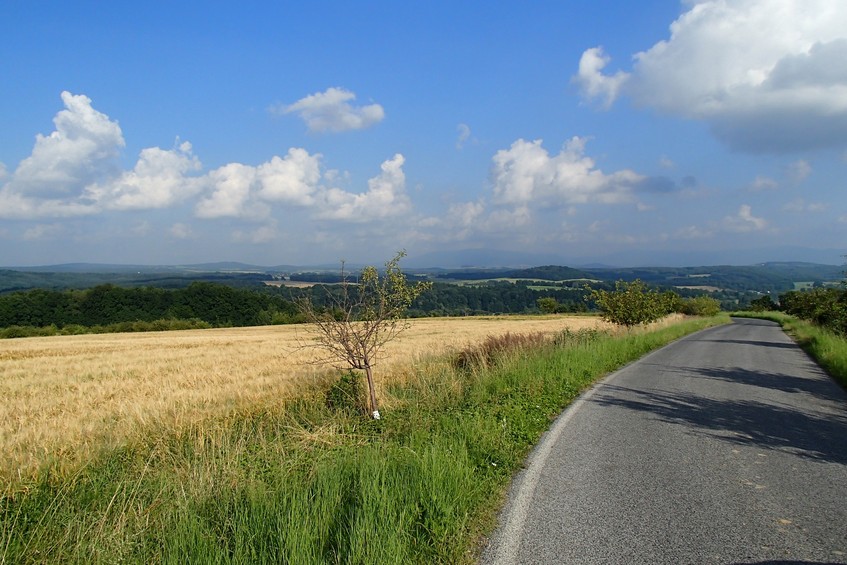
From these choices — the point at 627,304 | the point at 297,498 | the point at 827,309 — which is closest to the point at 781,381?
the point at 297,498

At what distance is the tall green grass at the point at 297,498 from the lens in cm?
369

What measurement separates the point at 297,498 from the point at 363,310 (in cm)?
532

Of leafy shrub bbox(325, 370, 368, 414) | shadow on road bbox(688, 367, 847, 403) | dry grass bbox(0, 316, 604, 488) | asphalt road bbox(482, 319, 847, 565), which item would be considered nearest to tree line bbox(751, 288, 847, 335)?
shadow on road bbox(688, 367, 847, 403)

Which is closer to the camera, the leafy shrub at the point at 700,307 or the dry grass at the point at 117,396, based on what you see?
the dry grass at the point at 117,396

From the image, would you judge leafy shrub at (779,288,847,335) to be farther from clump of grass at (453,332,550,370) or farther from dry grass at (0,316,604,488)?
dry grass at (0,316,604,488)

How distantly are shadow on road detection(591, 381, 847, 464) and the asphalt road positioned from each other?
0.02 metres

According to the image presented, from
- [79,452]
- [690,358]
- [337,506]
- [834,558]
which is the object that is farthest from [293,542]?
[690,358]

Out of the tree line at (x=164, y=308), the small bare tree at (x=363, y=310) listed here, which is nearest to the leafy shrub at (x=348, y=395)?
the small bare tree at (x=363, y=310)

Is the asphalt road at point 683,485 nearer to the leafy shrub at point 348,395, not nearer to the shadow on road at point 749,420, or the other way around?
the shadow on road at point 749,420

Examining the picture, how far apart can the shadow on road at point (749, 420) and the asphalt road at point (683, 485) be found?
0.7 inches

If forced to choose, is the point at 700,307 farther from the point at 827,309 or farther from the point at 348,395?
the point at 348,395

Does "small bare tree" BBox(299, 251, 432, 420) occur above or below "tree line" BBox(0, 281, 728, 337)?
above

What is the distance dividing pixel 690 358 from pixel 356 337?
1339 centimetres

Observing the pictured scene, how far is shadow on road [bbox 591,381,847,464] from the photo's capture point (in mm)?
6875
